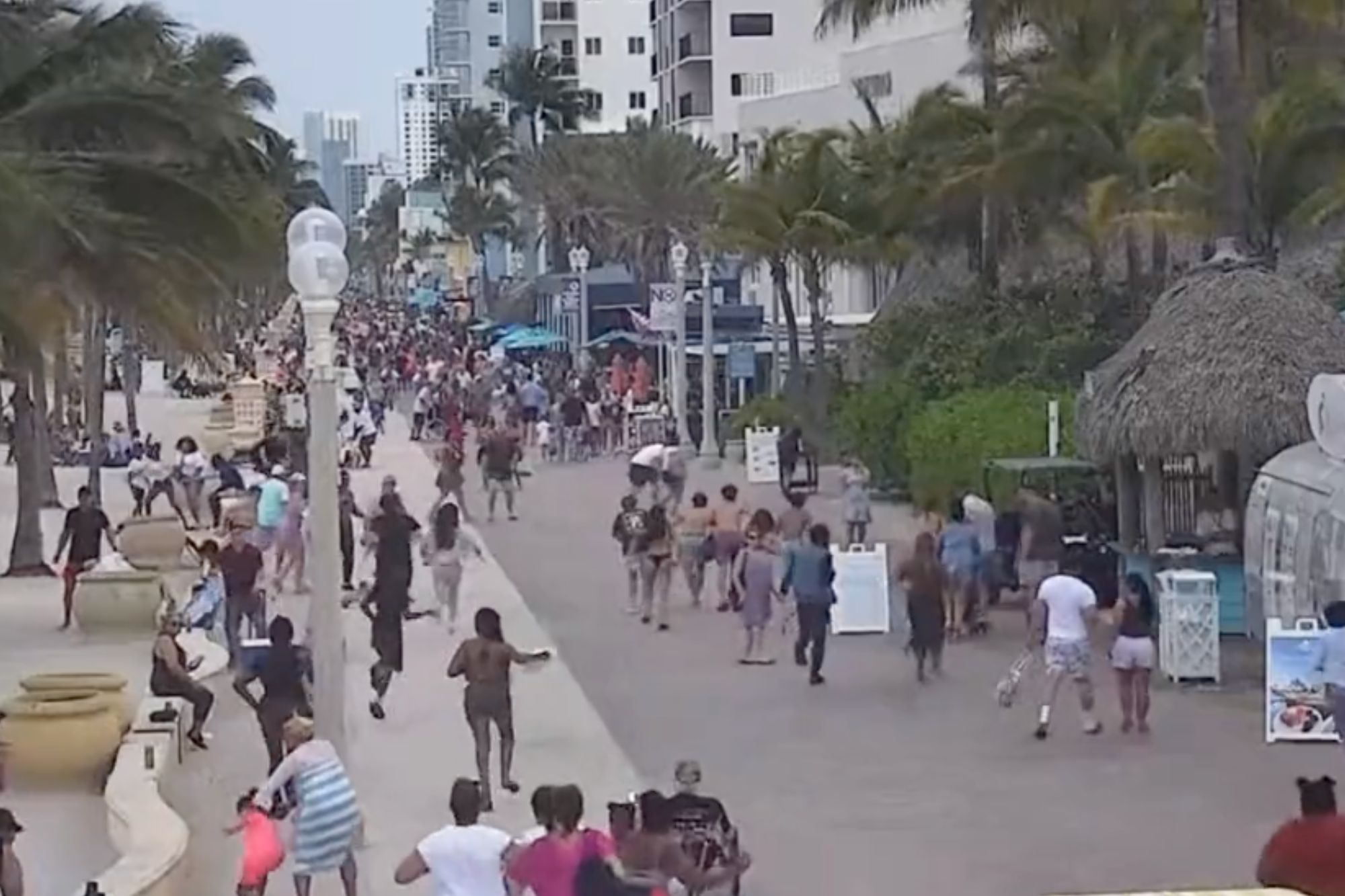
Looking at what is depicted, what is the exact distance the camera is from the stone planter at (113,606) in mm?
23250

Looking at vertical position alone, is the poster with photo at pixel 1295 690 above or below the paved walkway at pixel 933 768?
above

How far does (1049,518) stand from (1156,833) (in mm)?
8096

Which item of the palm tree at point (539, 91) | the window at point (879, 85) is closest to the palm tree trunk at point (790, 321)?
the window at point (879, 85)

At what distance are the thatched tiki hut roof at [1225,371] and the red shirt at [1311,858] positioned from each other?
458 inches

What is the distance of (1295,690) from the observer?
15805 millimetres

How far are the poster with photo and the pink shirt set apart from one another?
24.8 ft

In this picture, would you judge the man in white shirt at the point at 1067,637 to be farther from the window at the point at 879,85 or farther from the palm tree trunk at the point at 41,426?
the window at the point at 879,85

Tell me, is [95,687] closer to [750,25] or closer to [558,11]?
[750,25]

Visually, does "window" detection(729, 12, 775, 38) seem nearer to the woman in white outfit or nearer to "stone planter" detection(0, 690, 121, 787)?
the woman in white outfit

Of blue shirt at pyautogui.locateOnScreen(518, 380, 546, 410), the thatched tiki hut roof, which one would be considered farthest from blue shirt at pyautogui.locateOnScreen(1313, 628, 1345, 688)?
blue shirt at pyautogui.locateOnScreen(518, 380, 546, 410)

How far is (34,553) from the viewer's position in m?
28.5

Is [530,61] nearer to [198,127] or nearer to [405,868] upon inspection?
[198,127]

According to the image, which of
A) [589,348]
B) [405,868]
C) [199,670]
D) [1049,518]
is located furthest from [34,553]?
[589,348]

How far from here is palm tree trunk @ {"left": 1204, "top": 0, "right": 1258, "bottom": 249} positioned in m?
23.4
